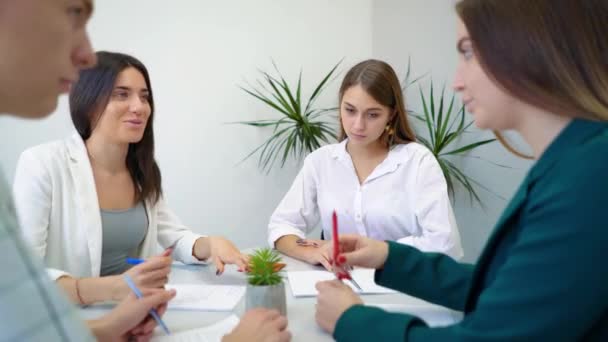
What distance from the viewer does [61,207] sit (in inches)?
66.2

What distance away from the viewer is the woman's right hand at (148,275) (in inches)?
49.2

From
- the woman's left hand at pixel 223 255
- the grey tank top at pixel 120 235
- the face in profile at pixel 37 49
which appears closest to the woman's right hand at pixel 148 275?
the woman's left hand at pixel 223 255

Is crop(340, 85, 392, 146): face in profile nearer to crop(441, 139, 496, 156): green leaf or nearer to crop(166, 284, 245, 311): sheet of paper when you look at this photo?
crop(441, 139, 496, 156): green leaf

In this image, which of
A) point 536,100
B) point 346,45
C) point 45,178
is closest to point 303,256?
point 45,178

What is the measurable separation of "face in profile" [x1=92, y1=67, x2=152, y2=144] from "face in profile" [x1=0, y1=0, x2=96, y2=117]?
3.99 ft

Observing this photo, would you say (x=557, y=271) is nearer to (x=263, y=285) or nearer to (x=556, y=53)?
(x=556, y=53)

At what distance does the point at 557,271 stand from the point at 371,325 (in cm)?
35

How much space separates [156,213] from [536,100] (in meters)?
1.52

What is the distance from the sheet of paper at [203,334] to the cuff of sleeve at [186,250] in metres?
0.67

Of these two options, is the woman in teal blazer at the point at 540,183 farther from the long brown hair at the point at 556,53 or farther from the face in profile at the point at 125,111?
the face in profile at the point at 125,111

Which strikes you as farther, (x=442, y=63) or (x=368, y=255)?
(x=442, y=63)

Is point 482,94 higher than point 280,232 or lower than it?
higher

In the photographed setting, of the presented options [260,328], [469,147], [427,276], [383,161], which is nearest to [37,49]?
[260,328]

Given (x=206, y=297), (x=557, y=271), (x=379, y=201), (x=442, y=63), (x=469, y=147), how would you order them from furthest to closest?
(x=442, y=63) < (x=469, y=147) < (x=379, y=201) < (x=206, y=297) < (x=557, y=271)
